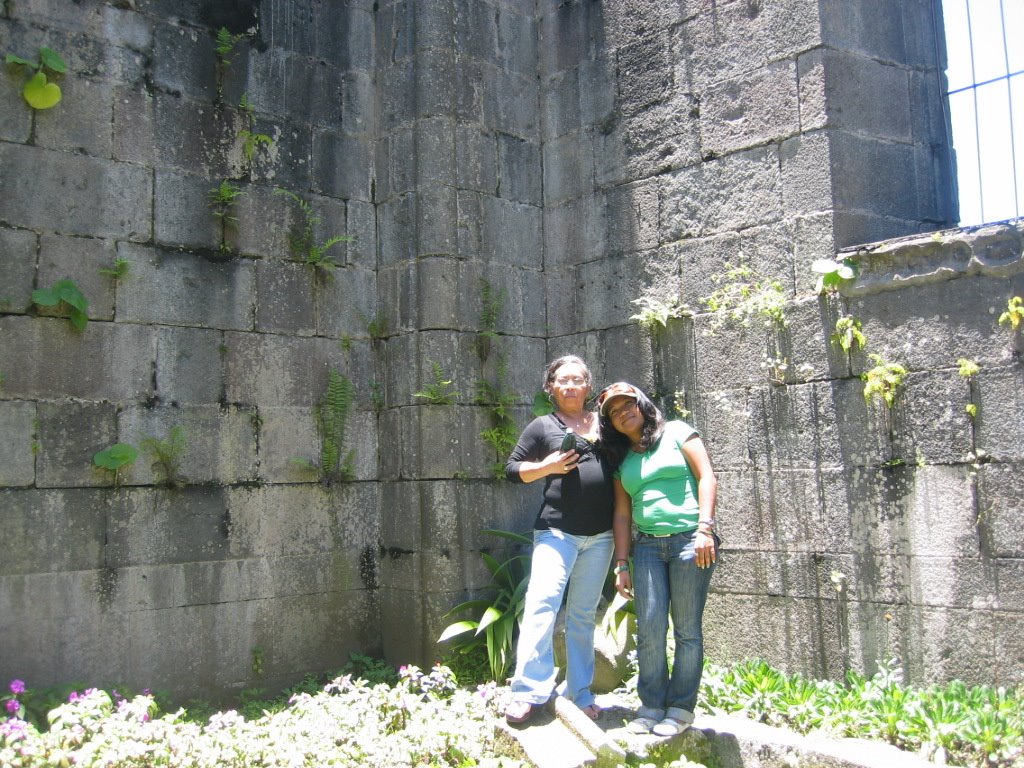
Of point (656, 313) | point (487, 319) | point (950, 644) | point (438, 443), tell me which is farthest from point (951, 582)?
point (487, 319)

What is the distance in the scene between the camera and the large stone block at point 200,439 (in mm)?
5762

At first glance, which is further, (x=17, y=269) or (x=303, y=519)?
(x=303, y=519)

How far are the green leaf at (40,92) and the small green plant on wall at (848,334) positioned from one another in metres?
4.53

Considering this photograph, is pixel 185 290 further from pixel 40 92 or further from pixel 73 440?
pixel 40 92

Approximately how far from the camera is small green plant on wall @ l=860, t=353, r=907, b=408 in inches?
202

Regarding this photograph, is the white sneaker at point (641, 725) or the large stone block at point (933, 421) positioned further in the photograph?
the large stone block at point (933, 421)

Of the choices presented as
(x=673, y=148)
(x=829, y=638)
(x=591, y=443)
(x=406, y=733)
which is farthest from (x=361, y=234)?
(x=829, y=638)

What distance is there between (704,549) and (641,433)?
0.64 meters

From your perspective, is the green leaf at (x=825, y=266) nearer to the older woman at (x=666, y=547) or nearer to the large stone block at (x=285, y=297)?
the older woman at (x=666, y=547)

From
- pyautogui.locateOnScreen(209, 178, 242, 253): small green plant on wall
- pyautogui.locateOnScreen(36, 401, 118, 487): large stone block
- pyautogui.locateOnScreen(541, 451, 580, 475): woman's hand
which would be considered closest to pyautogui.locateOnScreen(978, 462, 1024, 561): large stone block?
pyautogui.locateOnScreen(541, 451, 580, 475): woman's hand

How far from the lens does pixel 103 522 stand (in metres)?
5.61

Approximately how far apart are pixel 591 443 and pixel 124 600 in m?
2.83

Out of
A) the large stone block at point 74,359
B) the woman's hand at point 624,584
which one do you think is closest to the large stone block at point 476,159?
the large stone block at point 74,359

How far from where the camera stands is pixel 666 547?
15.2ft
